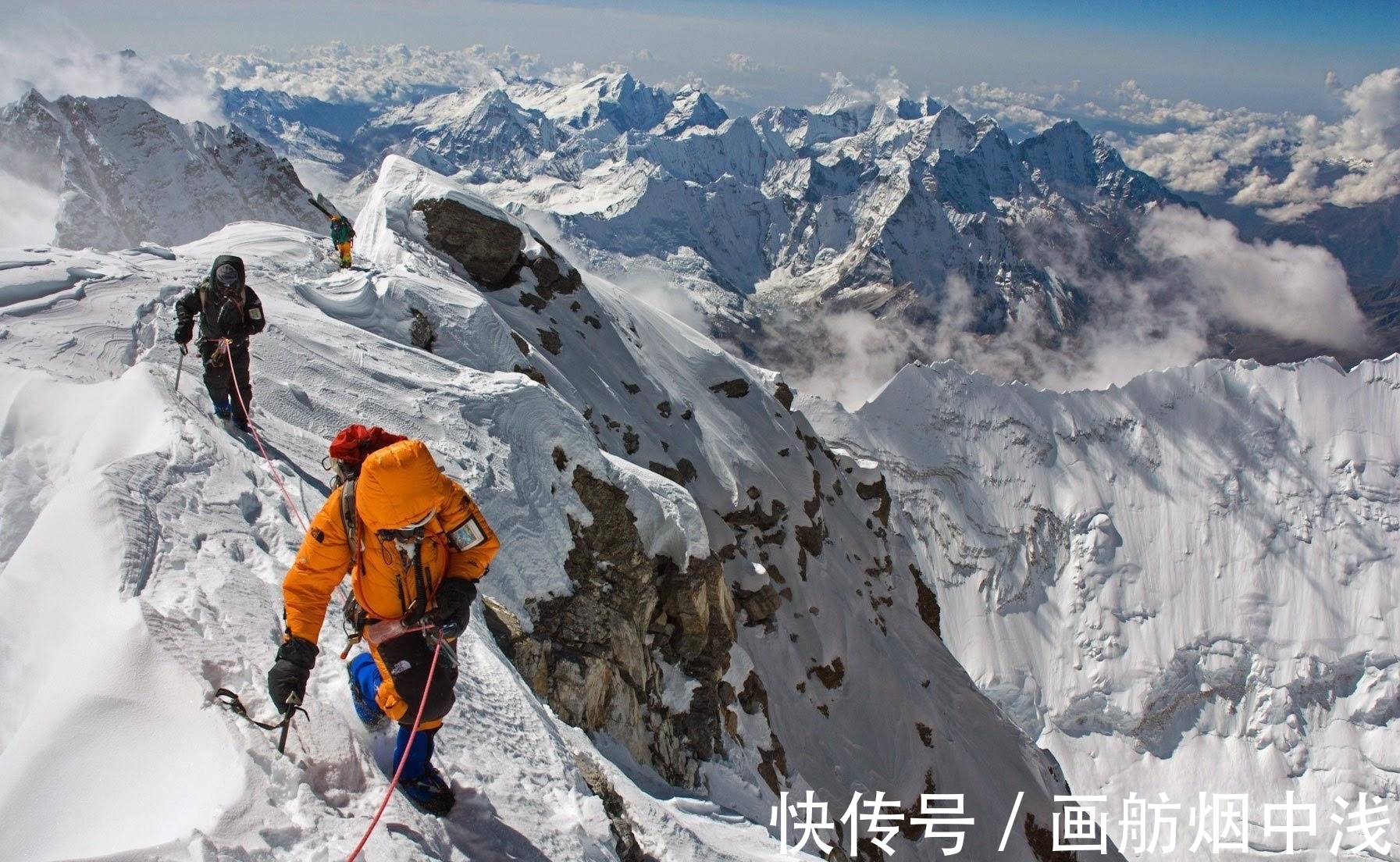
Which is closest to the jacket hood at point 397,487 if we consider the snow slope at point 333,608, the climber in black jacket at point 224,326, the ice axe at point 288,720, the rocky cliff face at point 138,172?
the ice axe at point 288,720

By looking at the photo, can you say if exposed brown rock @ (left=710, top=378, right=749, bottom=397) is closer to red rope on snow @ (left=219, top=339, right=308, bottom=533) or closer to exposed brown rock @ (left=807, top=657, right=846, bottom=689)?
exposed brown rock @ (left=807, top=657, right=846, bottom=689)

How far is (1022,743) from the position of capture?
40094 mm

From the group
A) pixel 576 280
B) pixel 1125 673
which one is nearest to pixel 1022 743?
pixel 576 280

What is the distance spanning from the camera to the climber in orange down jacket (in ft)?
18.6

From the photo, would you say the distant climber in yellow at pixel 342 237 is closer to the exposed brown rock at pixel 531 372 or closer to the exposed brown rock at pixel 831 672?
the exposed brown rock at pixel 531 372

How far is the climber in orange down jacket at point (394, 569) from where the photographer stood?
18.6 feet

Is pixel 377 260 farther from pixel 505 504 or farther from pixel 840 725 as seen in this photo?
pixel 840 725

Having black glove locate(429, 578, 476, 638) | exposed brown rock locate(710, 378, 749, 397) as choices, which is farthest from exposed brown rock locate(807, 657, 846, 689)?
black glove locate(429, 578, 476, 638)

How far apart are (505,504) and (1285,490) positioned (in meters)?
208

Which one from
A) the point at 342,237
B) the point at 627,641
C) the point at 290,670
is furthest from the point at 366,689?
the point at 342,237

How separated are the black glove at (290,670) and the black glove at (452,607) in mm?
949

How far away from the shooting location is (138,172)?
98.1m

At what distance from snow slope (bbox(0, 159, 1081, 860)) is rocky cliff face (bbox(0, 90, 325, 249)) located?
71152 mm

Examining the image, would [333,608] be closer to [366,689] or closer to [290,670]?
[366,689]
